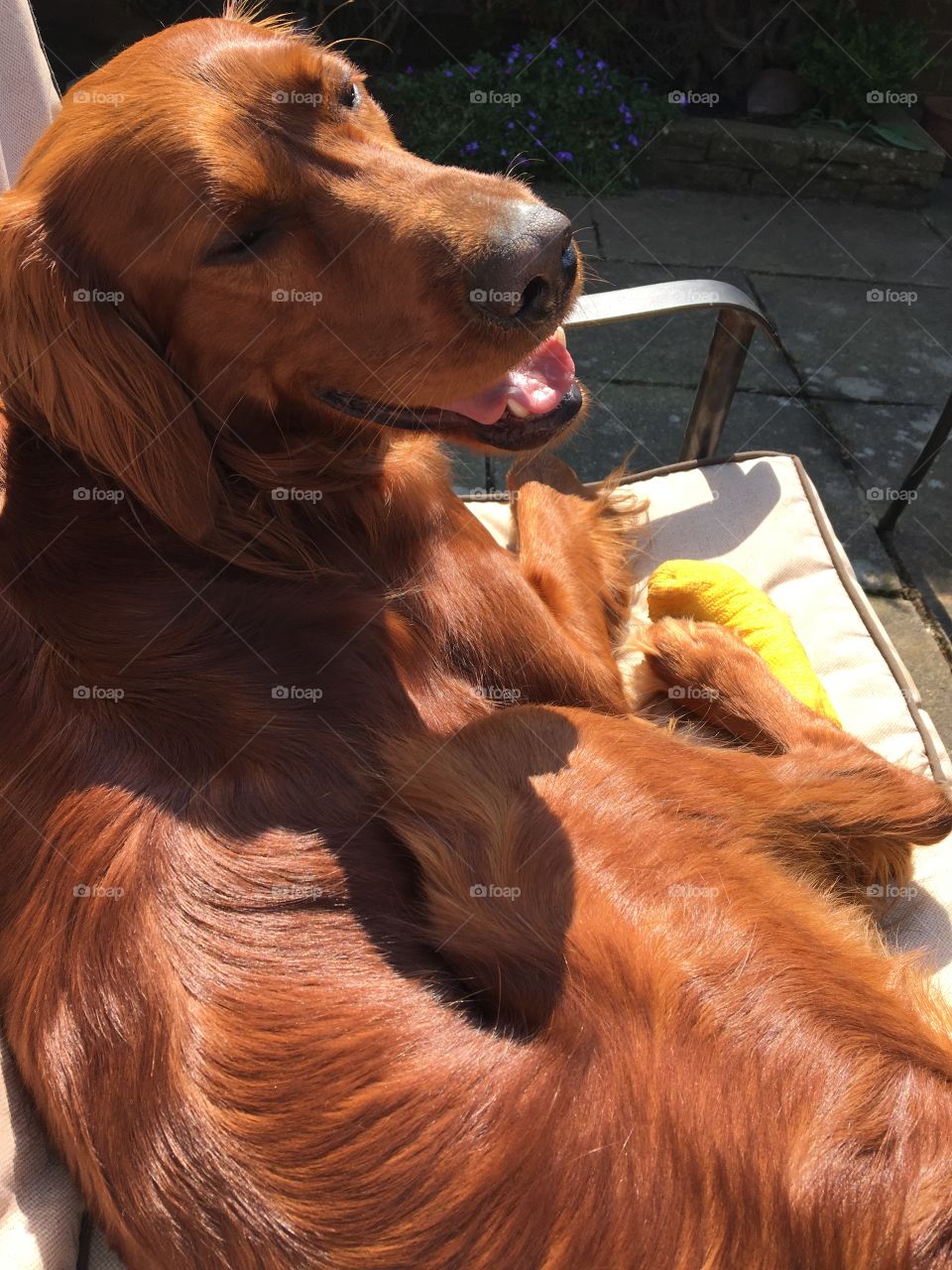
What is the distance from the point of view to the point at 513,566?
205cm

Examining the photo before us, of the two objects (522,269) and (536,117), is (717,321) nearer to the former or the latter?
(522,269)

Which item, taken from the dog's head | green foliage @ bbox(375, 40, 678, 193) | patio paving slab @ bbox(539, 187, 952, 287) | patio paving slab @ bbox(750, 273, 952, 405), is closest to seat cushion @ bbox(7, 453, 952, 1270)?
the dog's head

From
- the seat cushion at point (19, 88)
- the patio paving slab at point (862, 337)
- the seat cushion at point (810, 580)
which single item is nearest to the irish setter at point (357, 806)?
the seat cushion at point (810, 580)

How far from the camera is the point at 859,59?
582 centimetres

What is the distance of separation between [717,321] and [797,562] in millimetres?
744

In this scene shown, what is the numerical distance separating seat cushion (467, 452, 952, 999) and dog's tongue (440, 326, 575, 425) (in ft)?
2.56

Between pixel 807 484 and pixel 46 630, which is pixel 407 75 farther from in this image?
pixel 46 630

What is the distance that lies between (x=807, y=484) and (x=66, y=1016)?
2260 mm

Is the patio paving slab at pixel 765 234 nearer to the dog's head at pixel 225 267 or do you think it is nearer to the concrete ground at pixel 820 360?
the concrete ground at pixel 820 360

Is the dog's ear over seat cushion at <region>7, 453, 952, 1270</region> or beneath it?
over

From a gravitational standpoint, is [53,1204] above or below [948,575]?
above

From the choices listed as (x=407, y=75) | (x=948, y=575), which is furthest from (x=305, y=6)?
(x=948, y=575)

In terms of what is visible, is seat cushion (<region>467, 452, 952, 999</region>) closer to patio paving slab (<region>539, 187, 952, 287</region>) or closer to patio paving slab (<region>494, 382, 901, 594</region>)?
patio paving slab (<region>494, 382, 901, 594</region>)

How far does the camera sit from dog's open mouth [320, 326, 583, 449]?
1.74m
